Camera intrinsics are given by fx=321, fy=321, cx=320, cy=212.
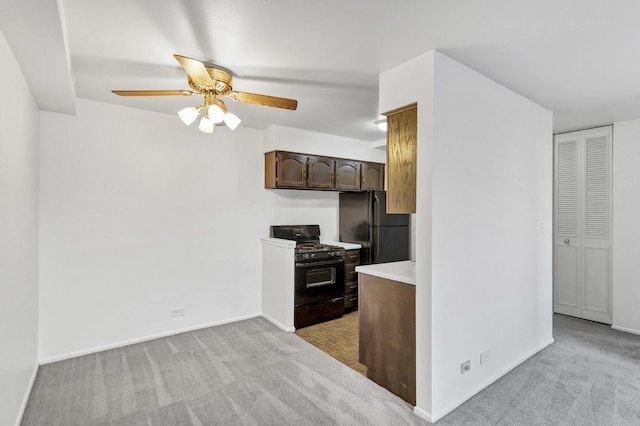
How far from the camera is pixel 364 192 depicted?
4.85 meters

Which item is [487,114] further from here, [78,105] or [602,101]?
[78,105]

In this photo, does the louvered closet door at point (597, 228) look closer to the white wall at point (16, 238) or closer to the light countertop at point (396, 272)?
the light countertop at point (396, 272)

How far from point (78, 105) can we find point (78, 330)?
2235 mm

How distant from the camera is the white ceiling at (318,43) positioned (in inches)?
68.1

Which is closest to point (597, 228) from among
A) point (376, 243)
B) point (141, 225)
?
point (376, 243)

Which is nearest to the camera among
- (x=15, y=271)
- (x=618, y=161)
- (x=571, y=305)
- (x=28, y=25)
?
(x=28, y=25)

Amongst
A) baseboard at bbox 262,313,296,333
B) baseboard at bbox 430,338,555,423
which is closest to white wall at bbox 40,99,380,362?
baseboard at bbox 262,313,296,333

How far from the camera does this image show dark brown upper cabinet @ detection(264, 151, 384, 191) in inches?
165

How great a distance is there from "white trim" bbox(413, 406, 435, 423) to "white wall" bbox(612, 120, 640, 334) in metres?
3.34

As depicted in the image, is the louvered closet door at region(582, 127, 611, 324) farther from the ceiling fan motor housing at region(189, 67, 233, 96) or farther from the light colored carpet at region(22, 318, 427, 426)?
the ceiling fan motor housing at region(189, 67, 233, 96)

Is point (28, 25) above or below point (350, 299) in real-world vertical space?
above

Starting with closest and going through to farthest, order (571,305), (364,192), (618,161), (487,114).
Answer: (487,114) → (618,161) → (571,305) → (364,192)

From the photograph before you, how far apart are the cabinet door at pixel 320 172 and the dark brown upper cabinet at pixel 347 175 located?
131mm

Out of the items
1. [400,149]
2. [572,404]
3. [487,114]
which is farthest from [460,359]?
[487,114]
